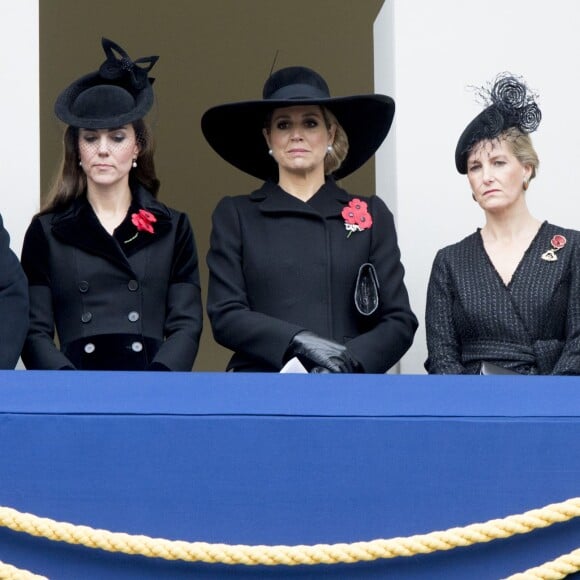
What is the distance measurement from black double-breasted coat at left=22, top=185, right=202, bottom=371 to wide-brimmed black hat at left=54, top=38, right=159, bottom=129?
0.23 meters

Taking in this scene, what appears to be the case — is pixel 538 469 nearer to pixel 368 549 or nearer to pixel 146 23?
pixel 368 549

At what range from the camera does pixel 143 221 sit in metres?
4.42

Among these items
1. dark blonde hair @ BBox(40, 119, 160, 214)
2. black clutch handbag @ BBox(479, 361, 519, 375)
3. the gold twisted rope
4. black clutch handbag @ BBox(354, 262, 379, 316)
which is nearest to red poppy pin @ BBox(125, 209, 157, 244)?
dark blonde hair @ BBox(40, 119, 160, 214)

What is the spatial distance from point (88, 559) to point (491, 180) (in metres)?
1.58

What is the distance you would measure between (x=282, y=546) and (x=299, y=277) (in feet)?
3.76

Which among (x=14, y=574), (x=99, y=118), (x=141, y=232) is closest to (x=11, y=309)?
(x=141, y=232)

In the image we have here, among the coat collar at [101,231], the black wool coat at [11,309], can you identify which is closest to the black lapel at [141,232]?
the coat collar at [101,231]

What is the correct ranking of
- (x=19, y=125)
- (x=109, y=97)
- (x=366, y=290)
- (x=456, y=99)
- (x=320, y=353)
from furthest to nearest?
1. (x=456, y=99)
2. (x=19, y=125)
3. (x=109, y=97)
4. (x=366, y=290)
5. (x=320, y=353)

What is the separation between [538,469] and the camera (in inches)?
136

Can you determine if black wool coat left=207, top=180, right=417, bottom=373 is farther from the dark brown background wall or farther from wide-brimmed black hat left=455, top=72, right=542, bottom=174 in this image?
the dark brown background wall

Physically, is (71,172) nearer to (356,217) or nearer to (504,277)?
(356,217)

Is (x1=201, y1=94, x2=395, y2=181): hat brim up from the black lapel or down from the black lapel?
up

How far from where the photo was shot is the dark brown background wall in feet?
22.0

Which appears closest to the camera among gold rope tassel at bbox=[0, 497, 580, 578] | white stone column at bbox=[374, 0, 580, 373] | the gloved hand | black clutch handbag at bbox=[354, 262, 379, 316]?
gold rope tassel at bbox=[0, 497, 580, 578]
